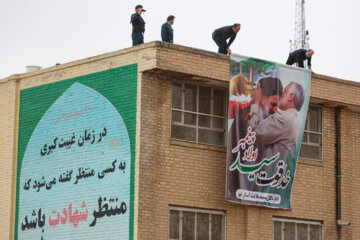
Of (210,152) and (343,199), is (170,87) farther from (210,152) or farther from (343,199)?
(343,199)

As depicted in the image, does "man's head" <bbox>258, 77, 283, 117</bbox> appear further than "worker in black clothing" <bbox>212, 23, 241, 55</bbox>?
No

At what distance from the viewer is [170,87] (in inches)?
1025

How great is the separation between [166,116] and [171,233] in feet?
9.48

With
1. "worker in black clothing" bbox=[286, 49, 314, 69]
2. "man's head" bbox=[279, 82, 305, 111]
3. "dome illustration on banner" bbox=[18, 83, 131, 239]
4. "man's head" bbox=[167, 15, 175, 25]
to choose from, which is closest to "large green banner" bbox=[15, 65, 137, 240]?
"dome illustration on banner" bbox=[18, 83, 131, 239]

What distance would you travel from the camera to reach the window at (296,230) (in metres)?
27.5

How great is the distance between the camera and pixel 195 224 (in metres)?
26.0

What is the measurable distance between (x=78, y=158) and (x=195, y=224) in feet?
11.3

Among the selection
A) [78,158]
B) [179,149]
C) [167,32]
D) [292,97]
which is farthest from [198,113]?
[78,158]

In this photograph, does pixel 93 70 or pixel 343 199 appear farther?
pixel 343 199

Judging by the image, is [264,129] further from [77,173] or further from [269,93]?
[77,173]

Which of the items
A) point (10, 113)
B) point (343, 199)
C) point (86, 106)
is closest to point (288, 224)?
point (343, 199)

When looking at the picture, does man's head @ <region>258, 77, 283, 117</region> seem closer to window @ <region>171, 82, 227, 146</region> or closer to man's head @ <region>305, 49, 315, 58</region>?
window @ <region>171, 82, 227, 146</region>

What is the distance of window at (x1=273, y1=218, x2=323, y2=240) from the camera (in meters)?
27.5

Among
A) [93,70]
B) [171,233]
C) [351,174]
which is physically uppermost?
[93,70]
